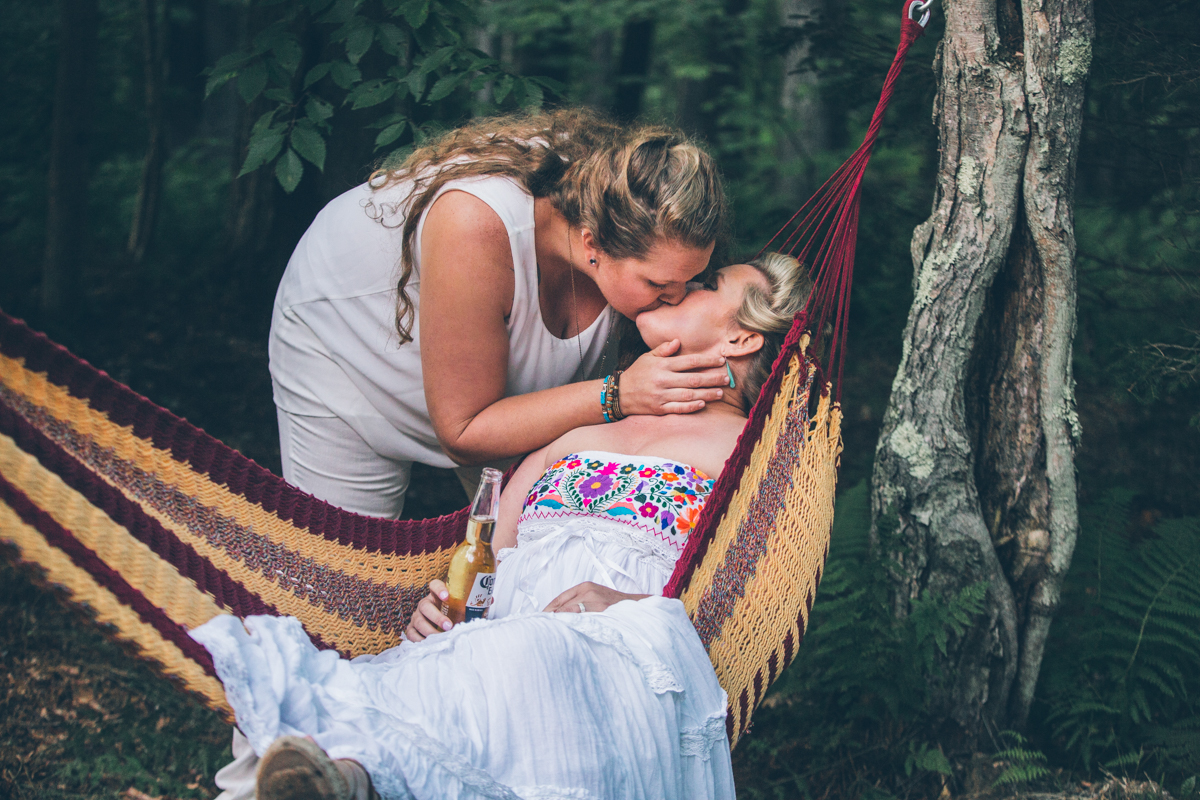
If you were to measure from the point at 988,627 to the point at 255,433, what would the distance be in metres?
2.94

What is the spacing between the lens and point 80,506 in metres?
1.30

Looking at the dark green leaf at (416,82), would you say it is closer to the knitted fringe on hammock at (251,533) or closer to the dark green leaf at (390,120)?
the dark green leaf at (390,120)

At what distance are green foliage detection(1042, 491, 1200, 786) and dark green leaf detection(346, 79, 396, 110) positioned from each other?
222 centimetres

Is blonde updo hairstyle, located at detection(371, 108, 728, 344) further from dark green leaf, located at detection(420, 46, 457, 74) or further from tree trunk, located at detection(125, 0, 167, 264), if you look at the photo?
tree trunk, located at detection(125, 0, 167, 264)

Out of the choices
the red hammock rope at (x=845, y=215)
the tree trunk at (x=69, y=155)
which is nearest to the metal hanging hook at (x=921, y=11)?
the red hammock rope at (x=845, y=215)

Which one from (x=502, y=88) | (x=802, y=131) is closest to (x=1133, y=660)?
(x=502, y=88)

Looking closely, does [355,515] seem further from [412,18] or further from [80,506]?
[412,18]

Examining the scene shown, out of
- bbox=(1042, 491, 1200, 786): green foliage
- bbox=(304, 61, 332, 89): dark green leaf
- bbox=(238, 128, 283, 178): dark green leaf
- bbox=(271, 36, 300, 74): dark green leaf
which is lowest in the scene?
bbox=(1042, 491, 1200, 786): green foliage

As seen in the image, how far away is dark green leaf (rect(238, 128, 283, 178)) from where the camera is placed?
6.85 ft

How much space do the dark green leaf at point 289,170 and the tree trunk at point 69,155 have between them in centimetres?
229

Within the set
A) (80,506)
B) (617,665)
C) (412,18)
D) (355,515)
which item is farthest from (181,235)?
(617,665)

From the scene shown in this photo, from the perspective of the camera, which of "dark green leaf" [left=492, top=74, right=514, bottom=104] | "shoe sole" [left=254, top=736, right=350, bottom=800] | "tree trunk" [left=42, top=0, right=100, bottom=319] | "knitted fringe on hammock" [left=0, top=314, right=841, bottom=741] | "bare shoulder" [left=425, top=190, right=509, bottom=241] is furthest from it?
"tree trunk" [left=42, top=0, right=100, bottom=319]

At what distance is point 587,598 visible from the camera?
1562 millimetres

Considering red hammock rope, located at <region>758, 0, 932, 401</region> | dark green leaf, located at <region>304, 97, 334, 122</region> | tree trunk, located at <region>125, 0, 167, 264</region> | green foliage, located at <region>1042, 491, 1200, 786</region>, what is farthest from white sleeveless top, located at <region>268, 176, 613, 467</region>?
tree trunk, located at <region>125, 0, 167, 264</region>
